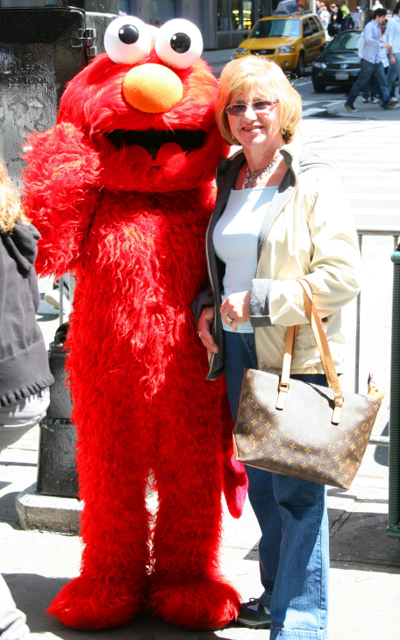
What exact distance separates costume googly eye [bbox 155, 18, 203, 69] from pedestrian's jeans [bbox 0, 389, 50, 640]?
48.6 inches

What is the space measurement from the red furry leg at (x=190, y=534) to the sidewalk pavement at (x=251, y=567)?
0.10m

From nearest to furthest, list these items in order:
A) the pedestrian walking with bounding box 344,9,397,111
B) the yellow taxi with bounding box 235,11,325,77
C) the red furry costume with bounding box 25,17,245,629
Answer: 1. the red furry costume with bounding box 25,17,245,629
2. the pedestrian walking with bounding box 344,9,397,111
3. the yellow taxi with bounding box 235,11,325,77

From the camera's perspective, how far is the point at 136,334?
275 cm

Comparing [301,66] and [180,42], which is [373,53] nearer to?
[301,66]

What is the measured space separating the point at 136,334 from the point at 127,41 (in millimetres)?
1015

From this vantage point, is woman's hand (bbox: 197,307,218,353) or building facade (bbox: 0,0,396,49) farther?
building facade (bbox: 0,0,396,49)

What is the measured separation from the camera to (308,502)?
255cm

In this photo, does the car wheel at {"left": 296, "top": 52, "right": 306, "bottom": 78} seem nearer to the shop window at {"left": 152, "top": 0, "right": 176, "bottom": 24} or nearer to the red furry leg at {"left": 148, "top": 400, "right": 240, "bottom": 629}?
the shop window at {"left": 152, "top": 0, "right": 176, "bottom": 24}

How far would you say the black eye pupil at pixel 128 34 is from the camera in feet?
8.66

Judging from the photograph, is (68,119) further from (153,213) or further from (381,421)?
(381,421)

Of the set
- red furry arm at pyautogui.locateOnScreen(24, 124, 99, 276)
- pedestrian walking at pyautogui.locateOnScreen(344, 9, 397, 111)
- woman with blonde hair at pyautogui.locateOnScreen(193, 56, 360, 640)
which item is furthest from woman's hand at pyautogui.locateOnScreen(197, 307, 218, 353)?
pedestrian walking at pyautogui.locateOnScreen(344, 9, 397, 111)

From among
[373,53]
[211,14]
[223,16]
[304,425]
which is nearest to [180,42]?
[304,425]

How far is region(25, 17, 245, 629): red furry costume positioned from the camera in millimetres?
2723

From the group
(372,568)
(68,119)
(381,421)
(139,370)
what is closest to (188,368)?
(139,370)
